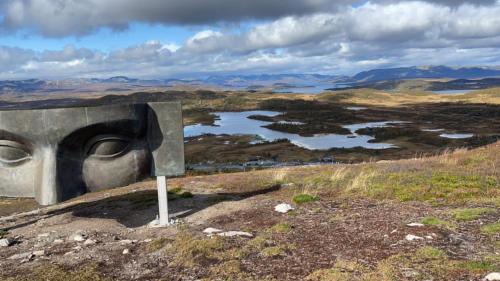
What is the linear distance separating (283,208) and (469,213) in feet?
17.7

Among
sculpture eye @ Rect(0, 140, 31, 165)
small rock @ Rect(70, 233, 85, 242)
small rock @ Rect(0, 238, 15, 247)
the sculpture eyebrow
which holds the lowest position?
small rock @ Rect(0, 238, 15, 247)

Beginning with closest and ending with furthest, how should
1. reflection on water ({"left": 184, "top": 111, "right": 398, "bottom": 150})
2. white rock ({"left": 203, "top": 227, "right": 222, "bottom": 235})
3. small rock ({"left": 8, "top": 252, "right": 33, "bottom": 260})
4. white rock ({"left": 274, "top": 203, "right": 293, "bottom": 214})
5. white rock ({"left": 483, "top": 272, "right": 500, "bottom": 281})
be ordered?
white rock ({"left": 483, "top": 272, "right": 500, "bottom": 281}) → small rock ({"left": 8, "top": 252, "right": 33, "bottom": 260}) → white rock ({"left": 203, "top": 227, "right": 222, "bottom": 235}) → white rock ({"left": 274, "top": 203, "right": 293, "bottom": 214}) → reflection on water ({"left": 184, "top": 111, "right": 398, "bottom": 150})

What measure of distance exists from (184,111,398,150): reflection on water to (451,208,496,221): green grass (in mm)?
71069

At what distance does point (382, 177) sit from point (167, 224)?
9942 mm

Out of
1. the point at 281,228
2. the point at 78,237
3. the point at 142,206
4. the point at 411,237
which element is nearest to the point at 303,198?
the point at 281,228

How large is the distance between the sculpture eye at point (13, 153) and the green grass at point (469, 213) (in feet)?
38.2

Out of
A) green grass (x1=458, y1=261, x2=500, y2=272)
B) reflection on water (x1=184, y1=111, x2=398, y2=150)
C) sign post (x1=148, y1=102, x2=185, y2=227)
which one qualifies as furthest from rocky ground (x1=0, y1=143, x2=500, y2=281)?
reflection on water (x1=184, y1=111, x2=398, y2=150)

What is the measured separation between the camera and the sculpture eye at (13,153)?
1202cm

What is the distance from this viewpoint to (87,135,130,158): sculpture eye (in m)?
12.3

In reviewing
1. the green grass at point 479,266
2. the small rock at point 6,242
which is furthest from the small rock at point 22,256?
the green grass at point 479,266

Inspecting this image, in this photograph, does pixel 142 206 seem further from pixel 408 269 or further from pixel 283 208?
pixel 408 269

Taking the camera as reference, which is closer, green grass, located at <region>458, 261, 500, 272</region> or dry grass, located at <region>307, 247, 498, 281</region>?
dry grass, located at <region>307, 247, 498, 281</region>

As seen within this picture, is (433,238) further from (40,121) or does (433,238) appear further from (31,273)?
(40,121)

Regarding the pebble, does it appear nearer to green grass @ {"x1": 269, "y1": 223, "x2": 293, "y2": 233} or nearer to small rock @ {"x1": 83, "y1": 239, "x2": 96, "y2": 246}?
green grass @ {"x1": 269, "y1": 223, "x2": 293, "y2": 233}
